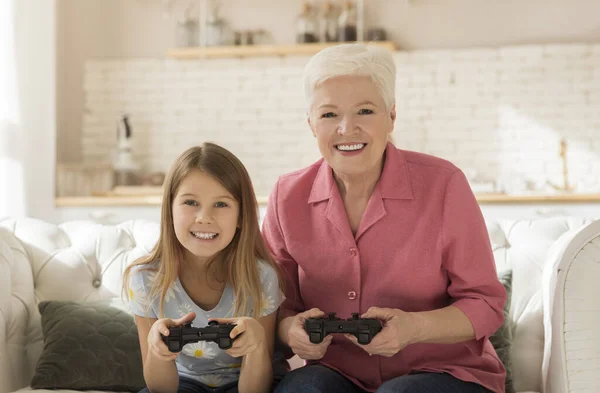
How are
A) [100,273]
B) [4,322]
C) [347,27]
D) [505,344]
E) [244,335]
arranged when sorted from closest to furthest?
[244,335] → [505,344] → [4,322] → [100,273] → [347,27]

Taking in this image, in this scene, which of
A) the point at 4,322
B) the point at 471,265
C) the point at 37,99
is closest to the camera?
the point at 471,265

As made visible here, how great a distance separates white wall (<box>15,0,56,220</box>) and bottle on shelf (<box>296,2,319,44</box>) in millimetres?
1728

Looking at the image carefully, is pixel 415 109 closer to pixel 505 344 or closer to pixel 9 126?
pixel 9 126

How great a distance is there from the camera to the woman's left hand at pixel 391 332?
1.70 metres

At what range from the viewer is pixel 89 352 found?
7.68 feet

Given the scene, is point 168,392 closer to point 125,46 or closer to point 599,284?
point 599,284

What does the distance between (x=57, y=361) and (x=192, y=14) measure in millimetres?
4038

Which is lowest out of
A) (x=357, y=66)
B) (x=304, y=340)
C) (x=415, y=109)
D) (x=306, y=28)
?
(x=304, y=340)

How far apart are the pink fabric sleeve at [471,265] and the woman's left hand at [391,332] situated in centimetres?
18

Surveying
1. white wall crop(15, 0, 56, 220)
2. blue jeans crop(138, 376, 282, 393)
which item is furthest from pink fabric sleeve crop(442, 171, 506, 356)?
white wall crop(15, 0, 56, 220)

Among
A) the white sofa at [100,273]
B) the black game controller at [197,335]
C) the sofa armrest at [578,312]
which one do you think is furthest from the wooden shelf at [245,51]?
the black game controller at [197,335]

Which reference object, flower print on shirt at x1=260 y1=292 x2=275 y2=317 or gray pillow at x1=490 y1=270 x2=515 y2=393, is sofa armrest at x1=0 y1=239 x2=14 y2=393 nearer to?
flower print on shirt at x1=260 y1=292 x2=275 y2=317

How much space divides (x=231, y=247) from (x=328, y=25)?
376 cm

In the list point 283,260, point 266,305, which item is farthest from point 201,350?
point 283,260
